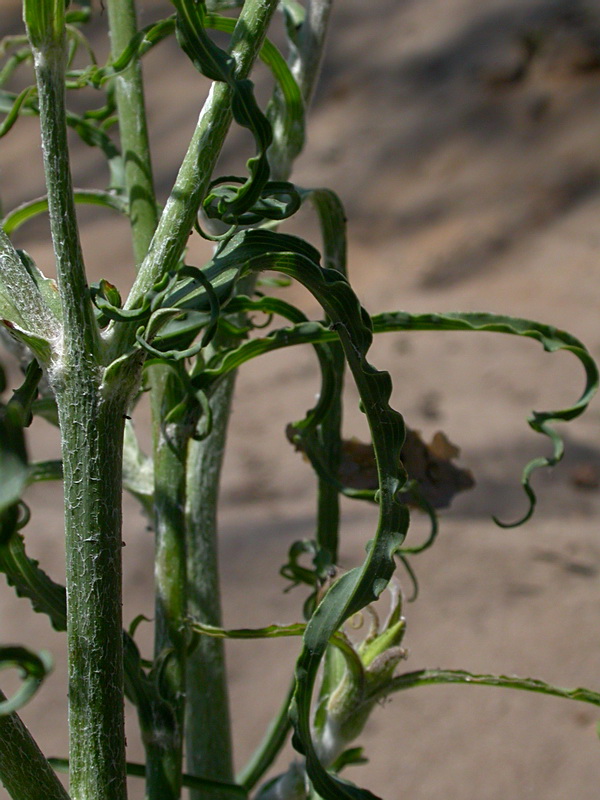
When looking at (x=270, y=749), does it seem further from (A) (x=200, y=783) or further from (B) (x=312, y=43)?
(B) (x=312, y=43)

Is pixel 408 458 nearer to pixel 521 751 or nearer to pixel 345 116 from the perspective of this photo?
pixel 521 751

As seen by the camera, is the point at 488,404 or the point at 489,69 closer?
the point at 488,404

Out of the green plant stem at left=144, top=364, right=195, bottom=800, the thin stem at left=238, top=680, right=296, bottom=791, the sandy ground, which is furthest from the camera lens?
the sandy ground

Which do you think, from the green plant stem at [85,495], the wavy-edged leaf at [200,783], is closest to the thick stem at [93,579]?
the green plant stem at [85,495]

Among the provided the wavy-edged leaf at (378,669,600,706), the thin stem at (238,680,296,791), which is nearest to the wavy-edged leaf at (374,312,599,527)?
the wavy-edged leaf at (378,669,600,706)

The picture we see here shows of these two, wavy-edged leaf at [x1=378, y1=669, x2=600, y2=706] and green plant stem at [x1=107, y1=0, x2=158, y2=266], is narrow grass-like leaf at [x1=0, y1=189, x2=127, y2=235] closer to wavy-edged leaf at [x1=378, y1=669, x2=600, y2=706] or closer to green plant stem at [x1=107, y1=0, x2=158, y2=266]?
green plant stem at [x1=107, y1=0, x2=158, y2=266]

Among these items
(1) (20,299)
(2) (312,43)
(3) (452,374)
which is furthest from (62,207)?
(3) (452,374)

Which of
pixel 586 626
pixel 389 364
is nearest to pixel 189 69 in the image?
pixel 389 364
